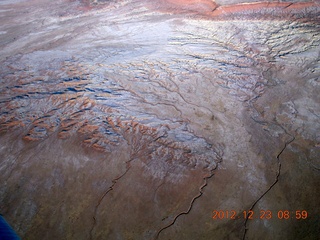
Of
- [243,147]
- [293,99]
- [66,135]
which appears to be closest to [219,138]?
[243,147]

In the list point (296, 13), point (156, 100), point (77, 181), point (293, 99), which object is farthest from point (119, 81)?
point (296, 13)

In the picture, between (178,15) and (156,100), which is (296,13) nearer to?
(178,15)

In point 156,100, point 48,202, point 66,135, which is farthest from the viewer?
point 156,100

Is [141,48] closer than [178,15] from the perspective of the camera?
Yes

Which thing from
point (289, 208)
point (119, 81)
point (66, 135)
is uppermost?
point (119, 81)

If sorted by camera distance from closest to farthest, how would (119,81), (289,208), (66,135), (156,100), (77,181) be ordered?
(289,208)
(77,181)
(66,135)
(156,100)
(119,81)

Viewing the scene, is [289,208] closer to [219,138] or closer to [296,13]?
[219,138]

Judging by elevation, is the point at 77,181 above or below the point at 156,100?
below
